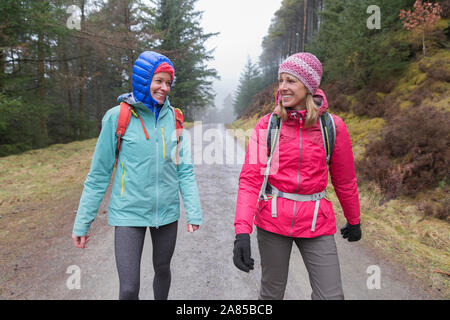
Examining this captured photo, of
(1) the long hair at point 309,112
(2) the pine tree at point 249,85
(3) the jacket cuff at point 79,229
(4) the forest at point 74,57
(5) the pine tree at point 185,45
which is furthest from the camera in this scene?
(2) the pine tree at point 249,85

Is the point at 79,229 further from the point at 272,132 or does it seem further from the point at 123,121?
the point at 272,132

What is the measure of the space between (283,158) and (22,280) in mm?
3463

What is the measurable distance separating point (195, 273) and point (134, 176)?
180cm

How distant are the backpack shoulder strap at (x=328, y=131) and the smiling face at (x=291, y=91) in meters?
0.24

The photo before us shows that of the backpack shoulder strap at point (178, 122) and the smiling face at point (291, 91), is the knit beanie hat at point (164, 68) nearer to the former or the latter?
the backpack shoulder strap at point (178, 122)

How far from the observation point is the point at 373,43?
9.77 metres

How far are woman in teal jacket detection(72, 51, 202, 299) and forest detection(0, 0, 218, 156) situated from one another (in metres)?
7.40

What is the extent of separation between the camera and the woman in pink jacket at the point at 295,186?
201cm

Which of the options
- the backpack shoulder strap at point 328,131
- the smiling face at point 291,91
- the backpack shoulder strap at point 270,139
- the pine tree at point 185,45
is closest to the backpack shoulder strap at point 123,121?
the backpack shoulder strap at point 270,139

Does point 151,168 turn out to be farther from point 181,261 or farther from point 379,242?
point 379,242

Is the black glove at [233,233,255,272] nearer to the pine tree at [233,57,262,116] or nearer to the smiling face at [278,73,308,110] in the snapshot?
the smiling face at [278,73,308,110]

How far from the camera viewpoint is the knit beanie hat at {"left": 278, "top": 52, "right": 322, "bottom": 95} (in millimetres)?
2084

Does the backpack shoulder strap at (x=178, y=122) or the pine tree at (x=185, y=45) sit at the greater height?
the pine tree at (x=185, y=45)

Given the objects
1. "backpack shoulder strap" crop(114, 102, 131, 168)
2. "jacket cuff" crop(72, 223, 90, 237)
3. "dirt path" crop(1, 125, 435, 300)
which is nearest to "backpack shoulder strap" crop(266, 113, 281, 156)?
"backpack shoulder strap" crop(114, 102, 131, 168)
